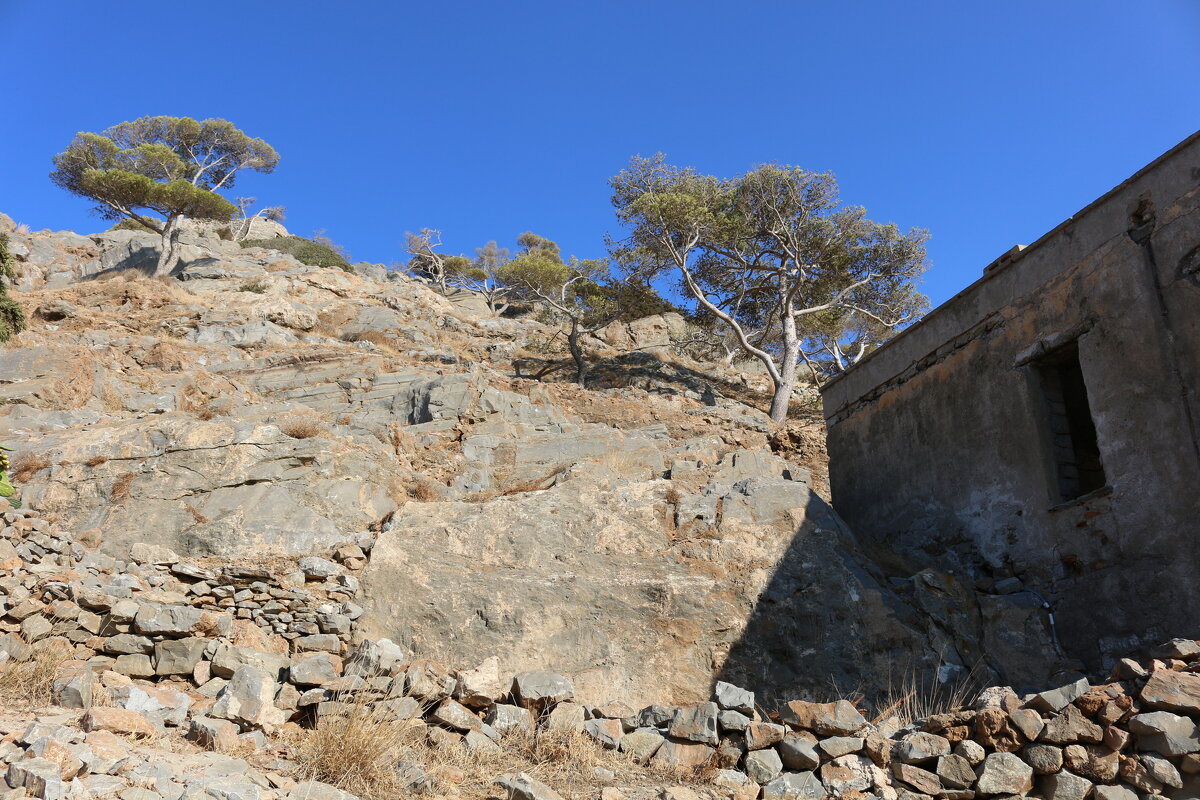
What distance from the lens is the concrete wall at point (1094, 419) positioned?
643 cm

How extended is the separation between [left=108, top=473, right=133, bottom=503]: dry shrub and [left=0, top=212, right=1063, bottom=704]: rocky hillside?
55mm

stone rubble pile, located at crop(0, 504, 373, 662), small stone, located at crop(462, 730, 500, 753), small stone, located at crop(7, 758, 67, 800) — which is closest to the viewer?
small stone, located at crop(7, 758, 67, 800)

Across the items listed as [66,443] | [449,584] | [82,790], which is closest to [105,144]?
[66,443]

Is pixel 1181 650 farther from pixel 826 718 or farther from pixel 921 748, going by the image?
pixel 826 718

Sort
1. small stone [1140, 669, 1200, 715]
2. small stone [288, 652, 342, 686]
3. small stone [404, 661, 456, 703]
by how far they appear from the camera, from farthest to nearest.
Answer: small stone [288, 652, 342, 686]
small stone [404, 661, 456, 703]
small stone [1140, 669, 1200, 715]

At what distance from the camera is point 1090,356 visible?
7.25m

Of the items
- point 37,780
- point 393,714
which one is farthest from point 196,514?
point 37,780

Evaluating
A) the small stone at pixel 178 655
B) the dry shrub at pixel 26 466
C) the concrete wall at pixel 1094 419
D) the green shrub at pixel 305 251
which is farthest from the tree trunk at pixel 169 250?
the concrete wall at pixel 1094 419

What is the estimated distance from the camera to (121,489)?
28.2ft

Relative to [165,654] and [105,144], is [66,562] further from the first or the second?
[105,144]

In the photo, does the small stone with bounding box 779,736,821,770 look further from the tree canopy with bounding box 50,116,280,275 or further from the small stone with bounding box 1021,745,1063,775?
the tree canopy with bounding box 50,116,280,275

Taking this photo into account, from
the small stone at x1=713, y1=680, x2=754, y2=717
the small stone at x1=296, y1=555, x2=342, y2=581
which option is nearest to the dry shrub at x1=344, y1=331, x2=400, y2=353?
the small stone at x1=296, y1=555, x2=342, y2=581

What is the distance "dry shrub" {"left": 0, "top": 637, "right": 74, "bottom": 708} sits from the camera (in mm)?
5230

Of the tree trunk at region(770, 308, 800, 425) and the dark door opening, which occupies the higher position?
the tree trunk at region(770, 308, 800, 425)
